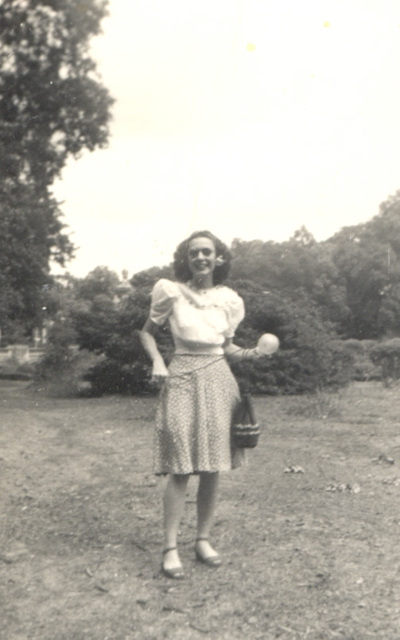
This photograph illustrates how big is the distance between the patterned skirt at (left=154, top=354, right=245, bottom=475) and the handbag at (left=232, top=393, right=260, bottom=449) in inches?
1.6

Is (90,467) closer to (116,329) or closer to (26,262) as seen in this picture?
(116,329)

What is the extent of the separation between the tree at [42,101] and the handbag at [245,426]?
23.9 feet

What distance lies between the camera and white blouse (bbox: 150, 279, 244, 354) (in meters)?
3.82

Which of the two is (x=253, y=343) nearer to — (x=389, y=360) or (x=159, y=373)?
(x=389, y=360)

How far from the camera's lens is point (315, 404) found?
10.6m

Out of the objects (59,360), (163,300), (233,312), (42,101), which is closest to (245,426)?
(233,312)

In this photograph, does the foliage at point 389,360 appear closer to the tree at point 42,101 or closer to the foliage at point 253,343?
the foliage at point 253,343

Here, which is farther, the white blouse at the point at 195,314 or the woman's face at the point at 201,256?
the woman's face at the point at 201,256

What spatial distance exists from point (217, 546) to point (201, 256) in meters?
1.61

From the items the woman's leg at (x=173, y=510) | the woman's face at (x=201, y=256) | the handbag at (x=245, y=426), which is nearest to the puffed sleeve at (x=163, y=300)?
the woman's face at (x=201, y=256)

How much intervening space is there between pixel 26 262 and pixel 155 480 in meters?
12.3

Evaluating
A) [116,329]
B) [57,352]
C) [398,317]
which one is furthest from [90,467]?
[398,317]

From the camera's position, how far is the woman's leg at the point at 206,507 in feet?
12.7

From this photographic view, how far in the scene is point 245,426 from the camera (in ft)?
12.5
